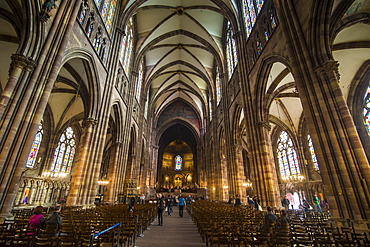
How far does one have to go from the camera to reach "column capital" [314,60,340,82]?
6.86 meters

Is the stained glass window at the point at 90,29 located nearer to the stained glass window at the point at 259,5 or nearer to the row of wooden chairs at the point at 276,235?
the stained glass window at the point at 259,5

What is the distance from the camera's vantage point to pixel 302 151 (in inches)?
827

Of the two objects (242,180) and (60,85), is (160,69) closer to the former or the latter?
Result: (60,85)

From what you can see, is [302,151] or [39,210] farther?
[302,151]

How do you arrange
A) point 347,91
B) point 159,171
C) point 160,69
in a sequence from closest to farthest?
point 347,91, point 160,69, point 159,171

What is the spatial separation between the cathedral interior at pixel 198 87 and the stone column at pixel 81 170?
2.6 inches

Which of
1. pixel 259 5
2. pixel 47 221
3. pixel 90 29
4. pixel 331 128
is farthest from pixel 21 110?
pixel 259 5

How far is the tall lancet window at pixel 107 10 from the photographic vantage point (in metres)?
13.5

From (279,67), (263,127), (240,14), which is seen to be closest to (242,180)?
(263,127)

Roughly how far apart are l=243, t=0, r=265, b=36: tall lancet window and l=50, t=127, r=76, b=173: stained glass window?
23516 millimetres

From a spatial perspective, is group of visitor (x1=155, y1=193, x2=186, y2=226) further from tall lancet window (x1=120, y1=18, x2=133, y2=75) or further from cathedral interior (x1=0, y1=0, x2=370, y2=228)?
tall lancet window (x1=120, y1=18, x2=133, y2=75)

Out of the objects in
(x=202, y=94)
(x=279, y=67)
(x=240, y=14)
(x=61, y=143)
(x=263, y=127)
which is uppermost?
(x=202, y=94)

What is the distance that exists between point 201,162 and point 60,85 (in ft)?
91.7

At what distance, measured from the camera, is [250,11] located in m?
14.8
